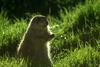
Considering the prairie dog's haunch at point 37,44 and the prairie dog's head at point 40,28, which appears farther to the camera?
the prairie dog's head at point 40,28

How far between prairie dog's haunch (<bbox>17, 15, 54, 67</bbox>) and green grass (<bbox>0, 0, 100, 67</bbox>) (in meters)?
0.21

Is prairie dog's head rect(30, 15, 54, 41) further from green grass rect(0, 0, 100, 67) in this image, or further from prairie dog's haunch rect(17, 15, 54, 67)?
green grass rect(0, 0, 100, 67)

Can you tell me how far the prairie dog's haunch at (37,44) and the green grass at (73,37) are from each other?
0.21 metres

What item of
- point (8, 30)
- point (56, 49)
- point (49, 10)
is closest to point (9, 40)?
point (8, 30)

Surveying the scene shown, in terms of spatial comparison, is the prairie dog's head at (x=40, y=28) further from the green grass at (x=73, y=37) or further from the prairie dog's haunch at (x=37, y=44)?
the green grass at (x=73, y=37)

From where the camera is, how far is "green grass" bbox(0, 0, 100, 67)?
638 cm

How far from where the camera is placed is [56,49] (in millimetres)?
7461

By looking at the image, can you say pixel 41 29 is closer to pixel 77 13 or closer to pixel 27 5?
pixel 77 13

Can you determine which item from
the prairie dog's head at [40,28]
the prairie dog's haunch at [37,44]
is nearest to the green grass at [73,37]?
the prairie dog's haunch at [37,44]

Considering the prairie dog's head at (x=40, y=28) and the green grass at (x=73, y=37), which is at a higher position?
the prairie dog's head at (x=40, y=28)

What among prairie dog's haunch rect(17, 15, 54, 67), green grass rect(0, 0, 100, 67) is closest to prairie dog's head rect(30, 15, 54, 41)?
prairie dog's haunch rect(17, 15, 54, 67)

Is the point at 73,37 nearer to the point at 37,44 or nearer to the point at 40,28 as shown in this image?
the point at 40,28

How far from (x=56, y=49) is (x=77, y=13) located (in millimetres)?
1063

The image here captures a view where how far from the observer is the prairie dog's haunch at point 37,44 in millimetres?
6395
